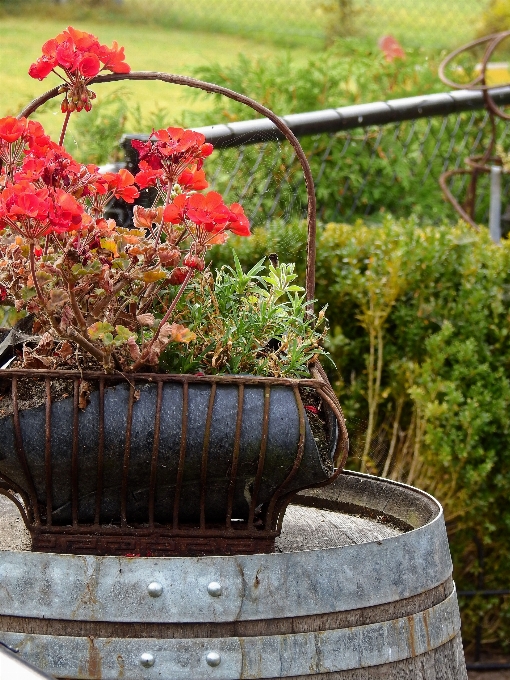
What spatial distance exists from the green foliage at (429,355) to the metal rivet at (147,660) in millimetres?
1518

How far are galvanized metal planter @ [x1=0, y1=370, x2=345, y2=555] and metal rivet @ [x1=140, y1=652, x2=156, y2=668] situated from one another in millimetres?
182

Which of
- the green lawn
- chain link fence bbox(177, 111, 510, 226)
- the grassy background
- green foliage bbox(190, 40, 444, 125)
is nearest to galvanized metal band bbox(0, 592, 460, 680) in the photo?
chain link fence bbox(177, 111, 510, 226)

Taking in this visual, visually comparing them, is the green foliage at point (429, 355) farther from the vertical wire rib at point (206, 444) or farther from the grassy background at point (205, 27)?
the grassy background at point (205, 27)

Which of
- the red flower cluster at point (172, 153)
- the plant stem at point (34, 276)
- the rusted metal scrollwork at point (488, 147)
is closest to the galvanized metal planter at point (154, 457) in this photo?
the plant stem at point (34, 276)

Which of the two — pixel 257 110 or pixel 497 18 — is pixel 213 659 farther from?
pixel 497 18

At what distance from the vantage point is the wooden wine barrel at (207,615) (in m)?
1.28

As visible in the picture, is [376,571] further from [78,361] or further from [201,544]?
[78,361]

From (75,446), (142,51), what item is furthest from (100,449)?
(142,51)

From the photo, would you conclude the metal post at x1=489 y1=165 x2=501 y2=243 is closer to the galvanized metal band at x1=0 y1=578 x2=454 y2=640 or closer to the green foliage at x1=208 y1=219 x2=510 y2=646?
the green foliage at x1=208 y1=219 x2=510 y2=646

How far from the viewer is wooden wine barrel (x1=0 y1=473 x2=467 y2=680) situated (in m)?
1.28

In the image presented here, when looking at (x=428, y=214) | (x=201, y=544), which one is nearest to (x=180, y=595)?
(x=201, y=544)

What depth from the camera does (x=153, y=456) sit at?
4.51 feet

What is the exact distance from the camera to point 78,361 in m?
1.42

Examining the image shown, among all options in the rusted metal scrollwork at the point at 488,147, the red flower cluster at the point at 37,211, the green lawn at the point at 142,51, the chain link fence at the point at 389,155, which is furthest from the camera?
the green lawn at the point at 142,51
